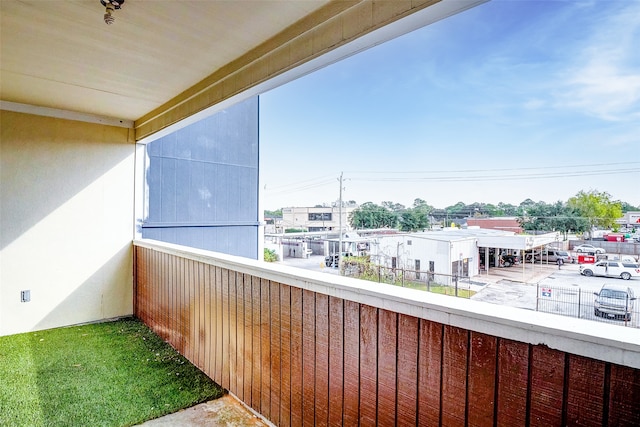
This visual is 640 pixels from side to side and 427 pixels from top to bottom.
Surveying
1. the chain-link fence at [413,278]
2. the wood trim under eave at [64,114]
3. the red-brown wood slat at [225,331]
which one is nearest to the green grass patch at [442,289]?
the chain-link fence at [413,278]

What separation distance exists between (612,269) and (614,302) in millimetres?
A: 99

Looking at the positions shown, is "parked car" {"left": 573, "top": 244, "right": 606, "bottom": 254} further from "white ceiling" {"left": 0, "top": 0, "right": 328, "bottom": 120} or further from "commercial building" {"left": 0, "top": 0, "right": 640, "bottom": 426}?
"white ceiling" {"left": 0, "top": 0, "right": 328, "bottom": 120}

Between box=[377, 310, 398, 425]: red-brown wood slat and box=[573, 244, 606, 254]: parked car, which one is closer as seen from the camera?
box=[573, 244, 606, 254]: parked car

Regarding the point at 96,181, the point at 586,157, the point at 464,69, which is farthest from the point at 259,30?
the point at 96,181

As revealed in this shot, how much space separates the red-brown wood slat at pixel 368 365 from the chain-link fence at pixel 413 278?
0.19 metres

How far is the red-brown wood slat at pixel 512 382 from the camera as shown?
1.15m

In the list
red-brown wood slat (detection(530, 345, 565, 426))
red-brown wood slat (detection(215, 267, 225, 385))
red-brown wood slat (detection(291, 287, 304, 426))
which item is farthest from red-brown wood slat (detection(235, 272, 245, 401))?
red-brown wood slat (detection(530, 345, 565, 426))

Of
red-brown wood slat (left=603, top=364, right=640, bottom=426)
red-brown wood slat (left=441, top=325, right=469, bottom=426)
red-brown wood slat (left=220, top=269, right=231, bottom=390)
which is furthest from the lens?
red-brown wood slat (left=220, top=269, right=231, bottom=390)

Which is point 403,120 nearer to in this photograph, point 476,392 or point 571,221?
point 571,221

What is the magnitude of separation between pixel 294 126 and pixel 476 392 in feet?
27.3

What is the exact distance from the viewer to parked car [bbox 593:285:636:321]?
41.4 inches

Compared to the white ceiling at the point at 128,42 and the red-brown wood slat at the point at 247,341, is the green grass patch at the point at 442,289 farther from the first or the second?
the white ceiling at the point at 128,42

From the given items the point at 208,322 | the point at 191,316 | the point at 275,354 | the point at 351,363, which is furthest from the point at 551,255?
the point at 191,316

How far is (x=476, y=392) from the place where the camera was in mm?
1255
